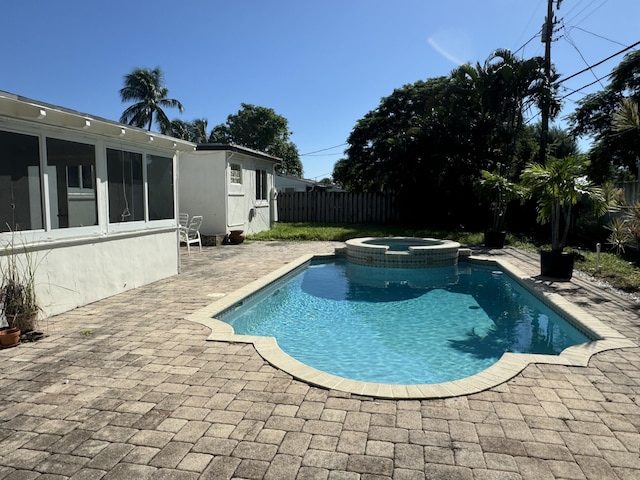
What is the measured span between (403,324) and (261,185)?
1226 cm

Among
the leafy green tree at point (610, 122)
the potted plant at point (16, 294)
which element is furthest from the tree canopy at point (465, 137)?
the potted plant at point (16, 294)

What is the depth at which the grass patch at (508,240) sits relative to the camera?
25.4 ft

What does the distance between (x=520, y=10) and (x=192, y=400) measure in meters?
15.9

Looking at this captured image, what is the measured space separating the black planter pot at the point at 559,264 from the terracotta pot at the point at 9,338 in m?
8.63

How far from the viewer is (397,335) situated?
222 inches

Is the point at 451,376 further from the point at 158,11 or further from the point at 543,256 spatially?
the point at 158,11

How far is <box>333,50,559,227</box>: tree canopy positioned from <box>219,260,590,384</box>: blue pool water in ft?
27.9

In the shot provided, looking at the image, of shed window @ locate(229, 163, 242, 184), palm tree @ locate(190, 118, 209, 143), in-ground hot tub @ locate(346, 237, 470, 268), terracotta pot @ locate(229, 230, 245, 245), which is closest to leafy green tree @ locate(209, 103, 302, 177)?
palm tree @ locate(190, 118, 209, 143)

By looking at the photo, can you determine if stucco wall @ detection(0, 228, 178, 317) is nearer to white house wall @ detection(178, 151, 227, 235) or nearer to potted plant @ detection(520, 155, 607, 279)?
white house wall @ detection(178, 151, 227, 235)

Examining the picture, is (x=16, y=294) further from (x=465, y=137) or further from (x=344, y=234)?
(x=465, y=137)

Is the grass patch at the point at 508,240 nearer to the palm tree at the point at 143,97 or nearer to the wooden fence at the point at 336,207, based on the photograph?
the wooden fence at the point at 336,207

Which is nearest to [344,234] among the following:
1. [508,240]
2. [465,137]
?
[508,240]

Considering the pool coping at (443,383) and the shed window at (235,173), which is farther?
the shed window at (235,173)

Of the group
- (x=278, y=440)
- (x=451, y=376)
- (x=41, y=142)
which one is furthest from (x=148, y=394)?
(x=41, y=142)
